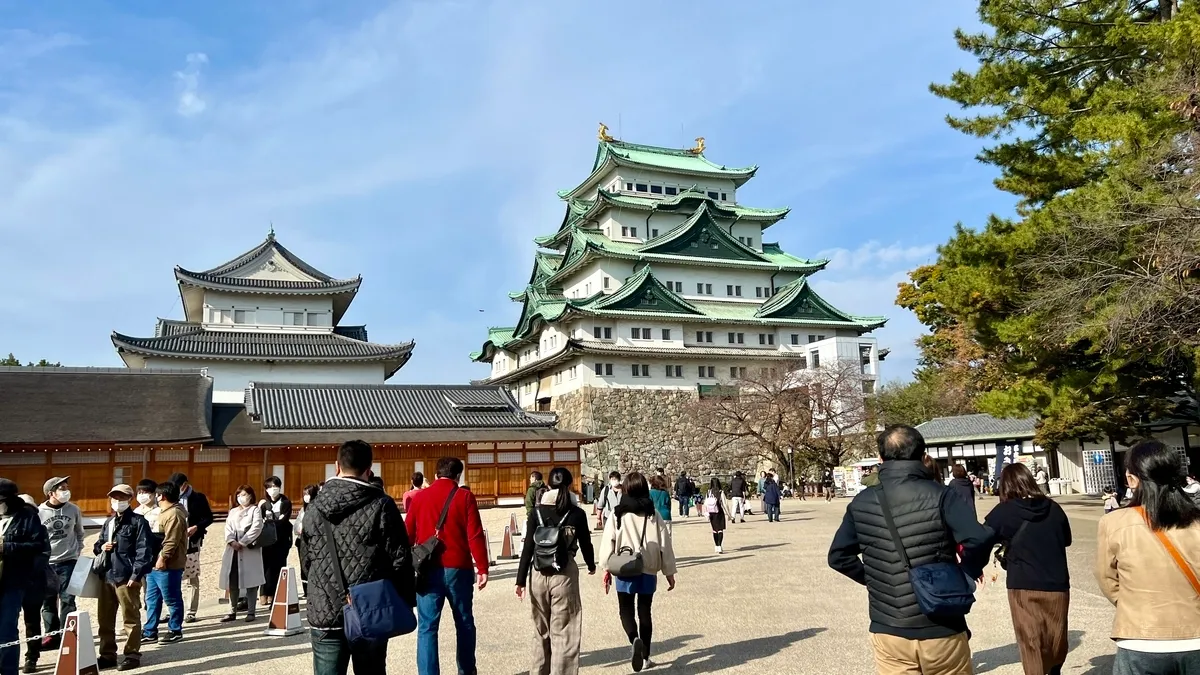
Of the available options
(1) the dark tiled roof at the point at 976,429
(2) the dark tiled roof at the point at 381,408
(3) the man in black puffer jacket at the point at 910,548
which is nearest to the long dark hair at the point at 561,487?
(3) the man in black puffer jacket at the point at 910,548

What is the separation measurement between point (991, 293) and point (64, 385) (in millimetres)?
28122

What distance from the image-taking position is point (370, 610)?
399 centimetres

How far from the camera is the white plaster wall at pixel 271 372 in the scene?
1359 inches

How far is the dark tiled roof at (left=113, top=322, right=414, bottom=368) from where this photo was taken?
33.7 m

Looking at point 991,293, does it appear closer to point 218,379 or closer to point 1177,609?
point 1177,609

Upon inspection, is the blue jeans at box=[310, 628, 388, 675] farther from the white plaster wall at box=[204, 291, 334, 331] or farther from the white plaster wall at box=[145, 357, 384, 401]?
the white plaster wall at box=[204, 291, 334, 331]

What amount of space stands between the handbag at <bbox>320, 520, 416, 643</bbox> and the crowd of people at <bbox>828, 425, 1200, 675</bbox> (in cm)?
217

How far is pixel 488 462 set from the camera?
28000 millimetres

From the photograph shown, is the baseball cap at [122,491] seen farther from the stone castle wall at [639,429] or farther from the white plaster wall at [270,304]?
the white plaster wall at [270,304]

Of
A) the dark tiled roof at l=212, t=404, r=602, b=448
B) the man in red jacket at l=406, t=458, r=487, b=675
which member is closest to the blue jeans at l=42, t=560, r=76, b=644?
the man in red jacket at l=406, t=458, r=487, b=675

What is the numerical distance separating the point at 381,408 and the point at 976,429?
929 inches

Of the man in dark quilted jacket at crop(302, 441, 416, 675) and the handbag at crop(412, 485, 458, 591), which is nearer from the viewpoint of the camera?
the man in dark quilted jacket at crop(302, 441, 416, 675)

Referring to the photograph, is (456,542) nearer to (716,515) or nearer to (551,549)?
(551,549)

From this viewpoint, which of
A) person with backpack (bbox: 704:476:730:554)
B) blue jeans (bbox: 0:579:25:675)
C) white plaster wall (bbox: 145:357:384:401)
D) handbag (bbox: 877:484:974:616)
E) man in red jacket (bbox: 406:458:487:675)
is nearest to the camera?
handbag (bbox: 877:484:974:616)
